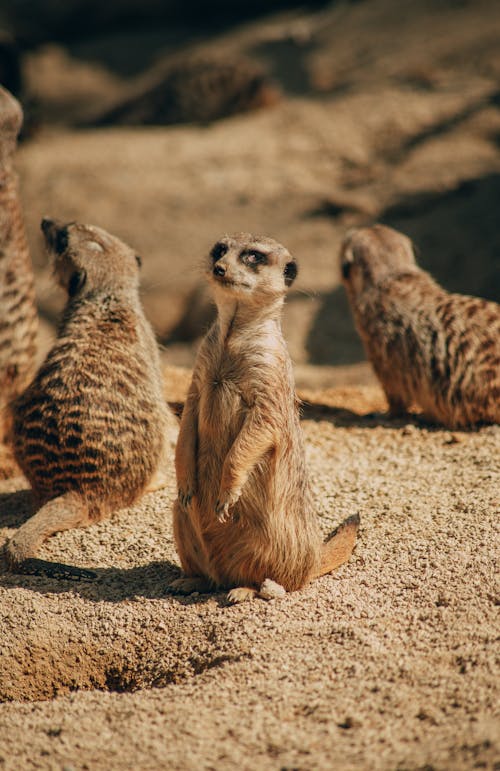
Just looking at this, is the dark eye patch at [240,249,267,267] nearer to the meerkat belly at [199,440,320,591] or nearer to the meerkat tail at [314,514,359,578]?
the meerkat belly at [199,440,320,591]

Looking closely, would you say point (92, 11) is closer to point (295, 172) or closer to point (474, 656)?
point (295, 172)

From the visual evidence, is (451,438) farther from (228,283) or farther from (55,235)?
(55,235)

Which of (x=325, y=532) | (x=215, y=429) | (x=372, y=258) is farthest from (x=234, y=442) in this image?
(x=372, y=258)

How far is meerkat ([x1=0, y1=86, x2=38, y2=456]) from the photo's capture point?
4883 millimetres

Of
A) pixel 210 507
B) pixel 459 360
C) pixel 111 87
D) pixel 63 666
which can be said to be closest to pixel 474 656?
pixel 210 507

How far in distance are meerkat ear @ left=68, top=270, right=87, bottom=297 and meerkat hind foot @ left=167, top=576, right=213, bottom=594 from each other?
A: 73.3 inches

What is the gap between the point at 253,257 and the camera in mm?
3023

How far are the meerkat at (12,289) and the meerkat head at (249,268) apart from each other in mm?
2170

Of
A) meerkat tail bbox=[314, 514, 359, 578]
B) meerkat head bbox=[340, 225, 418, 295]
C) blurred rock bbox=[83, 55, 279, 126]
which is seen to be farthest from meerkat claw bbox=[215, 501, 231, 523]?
blurred rock bbox=[83, 55, 279, 126]

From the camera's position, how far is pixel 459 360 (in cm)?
494

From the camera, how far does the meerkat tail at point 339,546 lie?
314 cm

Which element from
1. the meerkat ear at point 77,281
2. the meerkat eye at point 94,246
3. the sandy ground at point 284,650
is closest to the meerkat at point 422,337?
the sandy ground at point 284,650

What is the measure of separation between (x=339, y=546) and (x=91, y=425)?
1.23m

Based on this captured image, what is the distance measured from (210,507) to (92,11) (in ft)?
44.0
